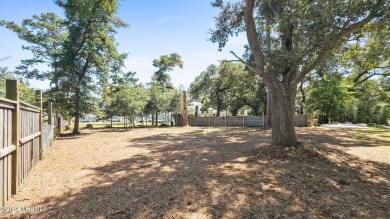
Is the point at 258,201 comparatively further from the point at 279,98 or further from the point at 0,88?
the point at 0,88

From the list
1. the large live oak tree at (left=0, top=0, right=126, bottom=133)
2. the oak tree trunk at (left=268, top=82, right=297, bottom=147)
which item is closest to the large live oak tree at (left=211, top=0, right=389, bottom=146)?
the oak tree trunk at (left=268, top=82, right=297, bottom=147)

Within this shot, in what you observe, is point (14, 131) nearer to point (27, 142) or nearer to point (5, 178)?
point (5, 178)

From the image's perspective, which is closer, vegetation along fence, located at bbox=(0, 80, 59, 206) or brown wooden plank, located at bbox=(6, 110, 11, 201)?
vegetation along fence, located at bbox=(0, 80, 59, 206)

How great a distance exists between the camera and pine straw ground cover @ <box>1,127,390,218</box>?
321 centimetres

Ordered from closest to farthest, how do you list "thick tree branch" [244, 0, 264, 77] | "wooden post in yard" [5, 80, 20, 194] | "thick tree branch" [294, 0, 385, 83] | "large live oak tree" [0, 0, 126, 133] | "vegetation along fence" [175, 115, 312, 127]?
"wooden post in yard" [5, 80, 20, 194]
"thick tree branch" [294, 0, 385, 83]
"thick tree branch" [244, 0, 264, 77]
"large live oak tree" [0, 0, 126, 133]
"vegetation along fence" [175, 115, 312, 127]

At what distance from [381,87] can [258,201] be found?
92.1 ft

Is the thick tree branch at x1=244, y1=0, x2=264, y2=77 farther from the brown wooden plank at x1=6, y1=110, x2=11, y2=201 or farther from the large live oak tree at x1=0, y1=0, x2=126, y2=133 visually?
the large live oak tree at x1=0, y1=0, x2=126, y2=133

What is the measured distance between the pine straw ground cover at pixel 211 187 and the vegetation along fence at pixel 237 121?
1309 cm

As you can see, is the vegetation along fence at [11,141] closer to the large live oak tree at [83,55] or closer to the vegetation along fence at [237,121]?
the large live oak tree at [83,55]

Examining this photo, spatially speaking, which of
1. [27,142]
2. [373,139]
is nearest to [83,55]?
[27,142]

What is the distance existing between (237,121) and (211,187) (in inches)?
732

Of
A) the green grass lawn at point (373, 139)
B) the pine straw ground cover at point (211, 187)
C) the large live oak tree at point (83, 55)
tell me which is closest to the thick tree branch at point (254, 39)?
the pine straw ground cover at point (211, 187)

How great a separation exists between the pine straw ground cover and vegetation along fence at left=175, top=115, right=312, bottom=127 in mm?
13094

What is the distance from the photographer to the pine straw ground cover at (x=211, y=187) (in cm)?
321
